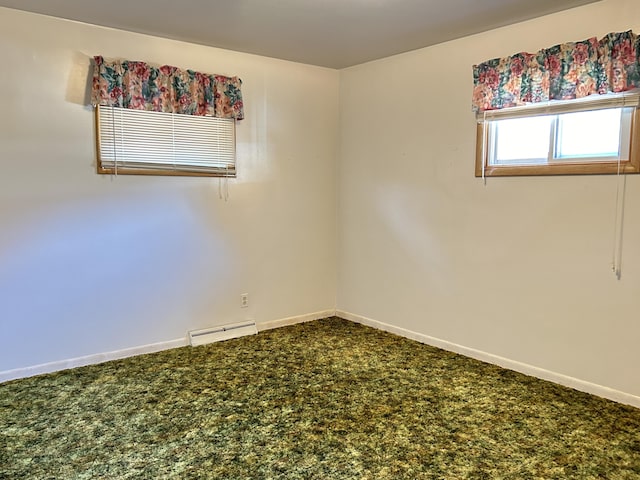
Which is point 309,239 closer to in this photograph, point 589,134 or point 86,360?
point 86,360

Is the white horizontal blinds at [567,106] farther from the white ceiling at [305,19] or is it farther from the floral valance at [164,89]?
the floral valance at [164,89]

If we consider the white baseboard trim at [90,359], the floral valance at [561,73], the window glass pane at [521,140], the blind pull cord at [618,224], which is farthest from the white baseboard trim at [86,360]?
the blind pull cord at [618,224]

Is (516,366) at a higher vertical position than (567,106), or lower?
lower

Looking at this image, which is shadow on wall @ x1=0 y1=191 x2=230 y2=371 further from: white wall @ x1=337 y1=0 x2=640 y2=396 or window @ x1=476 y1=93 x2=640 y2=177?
window @ x1=476 y1=93 x2=640 y2=177

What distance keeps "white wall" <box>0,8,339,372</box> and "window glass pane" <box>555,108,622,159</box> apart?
2.21 m

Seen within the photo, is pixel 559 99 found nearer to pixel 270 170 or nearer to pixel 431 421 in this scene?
pixel 431 421

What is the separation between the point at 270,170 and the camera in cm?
445

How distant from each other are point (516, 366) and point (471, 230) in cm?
104

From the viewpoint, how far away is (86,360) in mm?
3578

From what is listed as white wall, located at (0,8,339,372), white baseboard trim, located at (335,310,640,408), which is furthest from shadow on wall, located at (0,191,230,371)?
white baseboard trim, located at (335,310,640,408)

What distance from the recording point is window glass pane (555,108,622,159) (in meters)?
2.97

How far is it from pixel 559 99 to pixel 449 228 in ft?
4.07

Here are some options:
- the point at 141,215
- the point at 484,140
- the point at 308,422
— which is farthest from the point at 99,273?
the point at 484,140

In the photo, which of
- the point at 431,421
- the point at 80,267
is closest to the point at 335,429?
the point at 431,421
